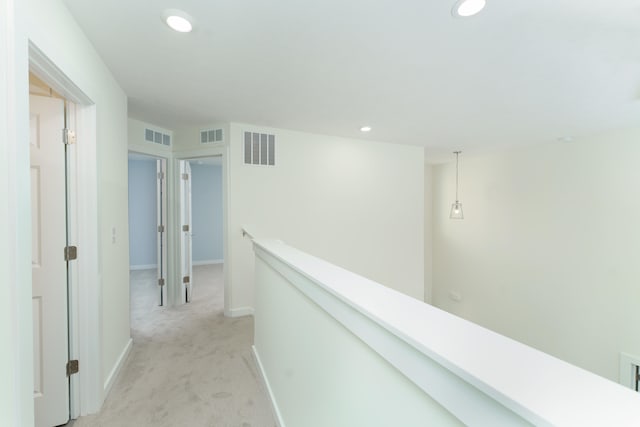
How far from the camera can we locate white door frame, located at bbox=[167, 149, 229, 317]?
3408 mm

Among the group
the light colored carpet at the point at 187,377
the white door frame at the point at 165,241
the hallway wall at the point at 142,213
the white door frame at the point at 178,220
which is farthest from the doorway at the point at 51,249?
the hallway wall at the point at 142,213

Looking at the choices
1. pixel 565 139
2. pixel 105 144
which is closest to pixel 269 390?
pixel 105 144

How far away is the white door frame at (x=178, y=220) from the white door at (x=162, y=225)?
10 centimetres

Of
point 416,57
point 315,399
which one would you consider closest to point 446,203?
point 416,57

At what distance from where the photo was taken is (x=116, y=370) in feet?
7.18

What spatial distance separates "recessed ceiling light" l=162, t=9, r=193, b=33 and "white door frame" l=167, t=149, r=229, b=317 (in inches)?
71.7

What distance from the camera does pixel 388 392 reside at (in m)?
0.71

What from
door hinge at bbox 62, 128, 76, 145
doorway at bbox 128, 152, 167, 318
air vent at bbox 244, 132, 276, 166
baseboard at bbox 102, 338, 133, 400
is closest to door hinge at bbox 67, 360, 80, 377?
baseboard at bbox 102, 338, 133, 400

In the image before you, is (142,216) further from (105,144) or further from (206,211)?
(105,144)

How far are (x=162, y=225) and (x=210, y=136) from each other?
1346 mm

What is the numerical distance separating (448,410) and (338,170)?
3.70 meters

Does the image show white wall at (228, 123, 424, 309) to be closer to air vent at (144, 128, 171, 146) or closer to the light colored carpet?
the light colored carpet

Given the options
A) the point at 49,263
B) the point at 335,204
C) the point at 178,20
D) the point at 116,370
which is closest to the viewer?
the point at 178,20

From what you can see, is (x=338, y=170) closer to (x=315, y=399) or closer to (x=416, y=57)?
(x=416, y=57)
